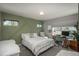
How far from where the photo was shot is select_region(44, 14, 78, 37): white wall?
5.48ft

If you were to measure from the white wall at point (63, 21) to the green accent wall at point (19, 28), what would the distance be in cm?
17

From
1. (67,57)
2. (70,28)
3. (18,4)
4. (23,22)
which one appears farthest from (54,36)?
(18,4)

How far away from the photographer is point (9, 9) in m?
1.63

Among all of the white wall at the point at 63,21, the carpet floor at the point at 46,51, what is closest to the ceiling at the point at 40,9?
the white wall at the point at 63,21

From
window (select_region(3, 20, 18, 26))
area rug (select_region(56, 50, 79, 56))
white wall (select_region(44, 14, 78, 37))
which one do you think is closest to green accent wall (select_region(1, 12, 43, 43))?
window (select_region(3, 20, 18, 26))

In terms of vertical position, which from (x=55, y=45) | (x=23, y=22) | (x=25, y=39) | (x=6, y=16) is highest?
(x=6, y=16)

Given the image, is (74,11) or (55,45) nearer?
(74,11)

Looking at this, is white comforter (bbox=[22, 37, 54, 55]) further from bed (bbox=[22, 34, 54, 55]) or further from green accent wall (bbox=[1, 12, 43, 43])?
green accent wall (bbox=[1, 12, 43, 43])

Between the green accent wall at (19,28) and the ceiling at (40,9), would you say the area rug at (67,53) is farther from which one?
the ceiling at (40,9)

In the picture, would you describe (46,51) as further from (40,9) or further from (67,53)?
(40,9)

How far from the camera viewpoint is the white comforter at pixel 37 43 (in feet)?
Answer: 6.05

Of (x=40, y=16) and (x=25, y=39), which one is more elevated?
(x=40, y=16)

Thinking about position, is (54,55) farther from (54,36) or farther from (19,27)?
(19,27)

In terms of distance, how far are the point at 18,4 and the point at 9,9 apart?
23 cm
